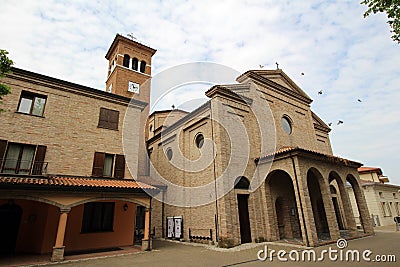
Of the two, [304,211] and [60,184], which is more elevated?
[60,184]

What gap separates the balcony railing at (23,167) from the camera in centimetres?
980

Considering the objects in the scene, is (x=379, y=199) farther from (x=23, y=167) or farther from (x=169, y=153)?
(x=23, y=167)

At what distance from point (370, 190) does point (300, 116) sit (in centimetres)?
1220

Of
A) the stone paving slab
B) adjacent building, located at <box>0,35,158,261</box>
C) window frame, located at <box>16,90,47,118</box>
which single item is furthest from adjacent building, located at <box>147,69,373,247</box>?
window frame, located at <box>16,90,47,118</box>

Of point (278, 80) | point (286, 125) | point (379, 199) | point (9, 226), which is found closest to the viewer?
point (9, 226)

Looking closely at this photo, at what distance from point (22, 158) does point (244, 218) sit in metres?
11.6

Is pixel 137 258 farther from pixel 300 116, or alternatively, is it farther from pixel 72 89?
pixel 300 116

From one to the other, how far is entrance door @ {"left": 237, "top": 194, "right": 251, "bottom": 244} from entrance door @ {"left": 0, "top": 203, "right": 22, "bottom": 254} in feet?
35.5

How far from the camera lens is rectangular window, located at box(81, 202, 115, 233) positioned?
11180 mm

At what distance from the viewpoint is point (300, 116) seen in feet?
59.8

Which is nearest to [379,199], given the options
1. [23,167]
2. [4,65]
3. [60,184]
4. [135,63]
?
[60,184]

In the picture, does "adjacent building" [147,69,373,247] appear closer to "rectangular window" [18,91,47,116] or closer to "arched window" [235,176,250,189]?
"arched window" [235,176,250,189]

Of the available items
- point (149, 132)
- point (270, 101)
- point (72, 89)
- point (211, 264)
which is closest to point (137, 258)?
point (211, 264)

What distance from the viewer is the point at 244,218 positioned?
1291 centimetres
